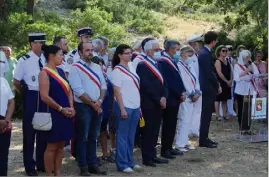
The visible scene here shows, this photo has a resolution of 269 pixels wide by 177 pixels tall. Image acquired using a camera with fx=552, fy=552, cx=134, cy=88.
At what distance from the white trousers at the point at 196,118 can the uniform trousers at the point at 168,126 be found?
1.04 metres

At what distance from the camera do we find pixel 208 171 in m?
7.67

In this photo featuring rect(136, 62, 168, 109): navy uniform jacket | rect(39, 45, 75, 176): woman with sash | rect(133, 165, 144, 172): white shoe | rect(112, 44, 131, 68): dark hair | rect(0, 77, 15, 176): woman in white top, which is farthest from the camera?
rect(136, 62, 168, 109): navy uniform jacket

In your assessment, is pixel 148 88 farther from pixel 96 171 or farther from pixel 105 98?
pixel 96 171

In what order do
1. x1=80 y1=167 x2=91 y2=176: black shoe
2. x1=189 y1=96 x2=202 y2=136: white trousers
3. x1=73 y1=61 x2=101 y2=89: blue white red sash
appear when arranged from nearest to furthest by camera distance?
x1=73 y1=61 x2=101 y2=89: blue white red sash < x1=80 y1=167 x2=91 y2=176: black shoe < x1=189 y1=96 x2=202 y2=136: white trousers

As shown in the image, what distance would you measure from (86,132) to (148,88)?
1214 mm

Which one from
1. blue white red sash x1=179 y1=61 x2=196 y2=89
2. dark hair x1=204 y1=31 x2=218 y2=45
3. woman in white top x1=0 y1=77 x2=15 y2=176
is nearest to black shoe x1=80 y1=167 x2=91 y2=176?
woman in white top x1=0 y1=77 x2=15 y2=176

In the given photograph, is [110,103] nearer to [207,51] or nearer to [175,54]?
[175,54]

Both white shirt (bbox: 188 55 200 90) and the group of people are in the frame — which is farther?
white shirt (bbox: 188 55 200 90)

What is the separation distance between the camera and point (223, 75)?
11734 millimetres

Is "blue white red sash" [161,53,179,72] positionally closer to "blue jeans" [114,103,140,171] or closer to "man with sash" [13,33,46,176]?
"blue jeans" [114,103,140,171]

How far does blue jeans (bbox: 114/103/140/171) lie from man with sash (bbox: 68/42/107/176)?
30cm

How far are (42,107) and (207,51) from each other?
12.1 feet

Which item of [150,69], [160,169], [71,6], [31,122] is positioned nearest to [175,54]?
[150,69]

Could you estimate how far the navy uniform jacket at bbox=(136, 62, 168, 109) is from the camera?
25.0ft
